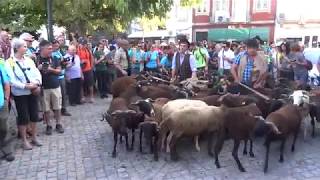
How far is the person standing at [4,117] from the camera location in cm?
641

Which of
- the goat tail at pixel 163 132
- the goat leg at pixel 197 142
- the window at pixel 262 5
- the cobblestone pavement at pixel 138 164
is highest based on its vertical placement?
the window at pixel 262 5

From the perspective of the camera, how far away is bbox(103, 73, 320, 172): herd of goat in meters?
6.31

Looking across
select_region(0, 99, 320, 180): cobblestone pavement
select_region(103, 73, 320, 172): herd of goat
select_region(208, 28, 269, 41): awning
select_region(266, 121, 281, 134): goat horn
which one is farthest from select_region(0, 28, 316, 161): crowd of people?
select_region(208, 28, 269, 41): awning

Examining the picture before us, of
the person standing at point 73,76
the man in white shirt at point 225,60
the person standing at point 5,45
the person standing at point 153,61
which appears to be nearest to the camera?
the person standing at point 5,45

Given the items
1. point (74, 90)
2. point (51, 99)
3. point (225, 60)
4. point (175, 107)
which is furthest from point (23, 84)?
point (225, 60)

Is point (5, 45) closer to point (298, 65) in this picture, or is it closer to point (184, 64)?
point (184, 64)

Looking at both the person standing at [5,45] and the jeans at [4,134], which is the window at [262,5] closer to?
the person standing at [5,45]

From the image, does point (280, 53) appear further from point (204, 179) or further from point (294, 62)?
point (204, 179)

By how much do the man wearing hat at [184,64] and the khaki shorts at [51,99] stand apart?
2.59m

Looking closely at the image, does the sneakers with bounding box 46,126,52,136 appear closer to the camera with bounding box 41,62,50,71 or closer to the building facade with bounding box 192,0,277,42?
the camera with bounding box 41,62,50,71

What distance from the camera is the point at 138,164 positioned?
6.58m

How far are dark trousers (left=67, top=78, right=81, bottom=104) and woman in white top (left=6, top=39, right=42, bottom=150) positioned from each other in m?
3.92

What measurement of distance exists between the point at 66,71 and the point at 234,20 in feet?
115

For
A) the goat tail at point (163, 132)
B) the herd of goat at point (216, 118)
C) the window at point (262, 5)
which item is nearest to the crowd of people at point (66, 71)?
the herd of goat at point (216, 118)
